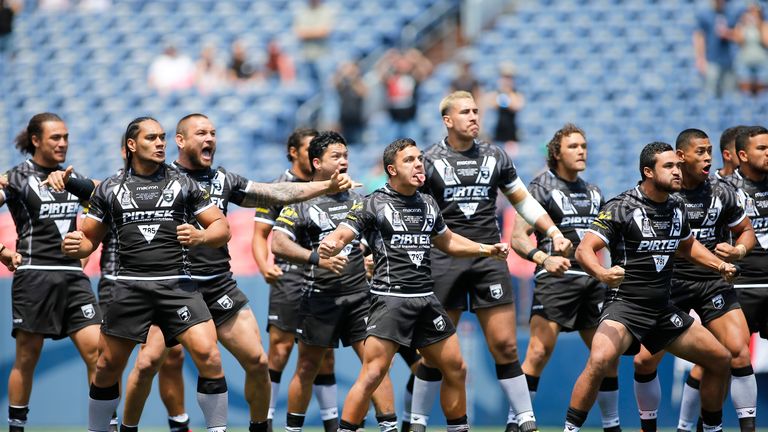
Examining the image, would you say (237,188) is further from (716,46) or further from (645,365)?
(716,46)

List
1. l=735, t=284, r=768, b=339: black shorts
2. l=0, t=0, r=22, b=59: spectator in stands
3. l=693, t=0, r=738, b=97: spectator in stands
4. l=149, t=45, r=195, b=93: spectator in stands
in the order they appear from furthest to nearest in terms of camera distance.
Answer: l=149, t=45, r=195, b=93: spectator in stands, l=0, t=0, r=22, b=59: spectator in stands, l=693, t=0, r=738, b=97: spectator in stands, l=735, t=284, r=768, b=339: black shorts

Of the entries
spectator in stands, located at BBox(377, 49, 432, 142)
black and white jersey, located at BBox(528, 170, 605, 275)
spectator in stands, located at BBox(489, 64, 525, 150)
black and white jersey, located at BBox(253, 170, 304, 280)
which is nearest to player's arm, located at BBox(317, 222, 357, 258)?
black and white jersey, located at BBox(253, 170, 304, 280)

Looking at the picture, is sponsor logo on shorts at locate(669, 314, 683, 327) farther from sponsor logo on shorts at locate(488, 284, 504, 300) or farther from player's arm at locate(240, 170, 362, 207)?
player's arm at locate(240, 170, 362, 207)

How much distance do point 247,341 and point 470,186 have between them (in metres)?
2.35

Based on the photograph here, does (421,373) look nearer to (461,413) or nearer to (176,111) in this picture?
(461,413)

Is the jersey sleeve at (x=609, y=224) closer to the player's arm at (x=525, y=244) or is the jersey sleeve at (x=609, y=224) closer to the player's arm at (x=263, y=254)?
the player's arm at (x=525, y=244)

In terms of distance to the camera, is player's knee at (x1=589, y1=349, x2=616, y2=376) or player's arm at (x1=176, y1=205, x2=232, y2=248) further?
player's knee at (x1=589, y1=349, x2=616, y2=376)

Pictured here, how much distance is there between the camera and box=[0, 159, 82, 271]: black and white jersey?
9.62 metres

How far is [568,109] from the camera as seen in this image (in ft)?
62.6

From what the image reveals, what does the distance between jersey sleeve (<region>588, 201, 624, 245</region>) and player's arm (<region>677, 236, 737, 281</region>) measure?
0.63 meters

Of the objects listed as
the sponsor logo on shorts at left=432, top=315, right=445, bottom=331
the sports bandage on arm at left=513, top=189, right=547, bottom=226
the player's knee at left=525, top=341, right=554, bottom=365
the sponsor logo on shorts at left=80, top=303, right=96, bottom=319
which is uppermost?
the sports bandage on arm at left=513, top=189, right=547, bottom=226

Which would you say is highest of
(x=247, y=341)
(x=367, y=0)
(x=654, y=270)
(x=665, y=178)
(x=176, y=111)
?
(x=367, y=0)

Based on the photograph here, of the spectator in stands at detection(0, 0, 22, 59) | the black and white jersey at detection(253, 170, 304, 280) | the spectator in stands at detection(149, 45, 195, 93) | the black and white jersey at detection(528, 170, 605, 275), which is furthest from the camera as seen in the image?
the spectator in stands at detection(149, 45, 195, 93)

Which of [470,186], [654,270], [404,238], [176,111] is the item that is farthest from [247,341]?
[176,111]
